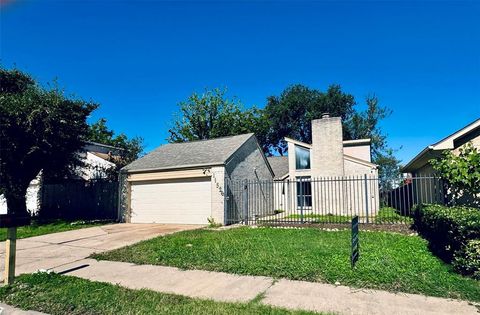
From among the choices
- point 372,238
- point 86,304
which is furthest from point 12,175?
A: point 372,238

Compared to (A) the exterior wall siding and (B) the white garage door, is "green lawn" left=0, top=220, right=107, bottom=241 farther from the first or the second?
(A) the exterior wall siding

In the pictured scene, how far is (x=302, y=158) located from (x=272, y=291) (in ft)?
52.0

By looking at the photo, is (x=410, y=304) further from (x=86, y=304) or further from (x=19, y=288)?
(x=19, y=288)

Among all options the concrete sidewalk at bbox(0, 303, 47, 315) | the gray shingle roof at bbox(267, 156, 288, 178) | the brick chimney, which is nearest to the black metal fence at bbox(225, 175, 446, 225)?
the brick chimney

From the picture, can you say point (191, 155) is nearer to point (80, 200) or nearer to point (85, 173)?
point (80, 200)

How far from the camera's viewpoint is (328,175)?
1797 cm

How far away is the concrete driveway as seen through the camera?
7168mm

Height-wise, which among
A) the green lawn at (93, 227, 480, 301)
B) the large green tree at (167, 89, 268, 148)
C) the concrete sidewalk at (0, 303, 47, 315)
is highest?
the large green tree at (167, 89, 268, 148)

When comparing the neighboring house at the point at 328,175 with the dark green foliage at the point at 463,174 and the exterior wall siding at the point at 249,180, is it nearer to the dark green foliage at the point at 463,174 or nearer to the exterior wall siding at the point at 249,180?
the exterior wall siding at the point at 249,180

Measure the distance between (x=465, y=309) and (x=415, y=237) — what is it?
19.1 ft

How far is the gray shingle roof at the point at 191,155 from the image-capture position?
1461 cm

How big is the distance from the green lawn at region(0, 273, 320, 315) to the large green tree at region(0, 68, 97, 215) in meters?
10.3

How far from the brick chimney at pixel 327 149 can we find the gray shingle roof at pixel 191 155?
435 cm

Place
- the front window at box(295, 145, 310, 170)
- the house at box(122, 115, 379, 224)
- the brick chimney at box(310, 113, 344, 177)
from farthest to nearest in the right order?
the front window at box(295, 145, 310, 170) → the brick chimney at box(310, 113, 344, 177) → the house at box(122, 115, 379, 224)
